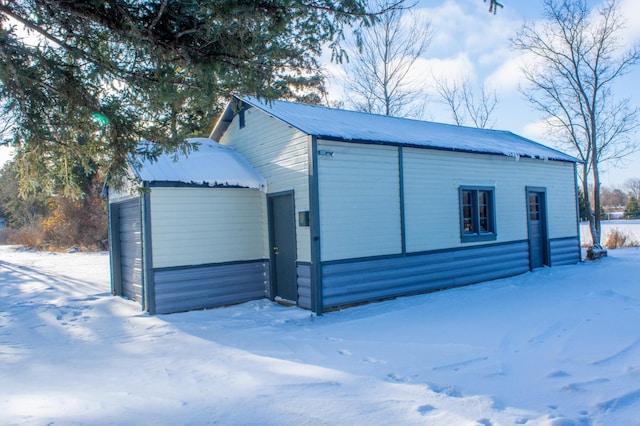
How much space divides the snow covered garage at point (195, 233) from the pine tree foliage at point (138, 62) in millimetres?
2333

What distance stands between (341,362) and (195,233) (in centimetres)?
443

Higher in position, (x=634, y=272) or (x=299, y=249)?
(x=299, y=249)

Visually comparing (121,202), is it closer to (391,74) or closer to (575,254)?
(575,254)

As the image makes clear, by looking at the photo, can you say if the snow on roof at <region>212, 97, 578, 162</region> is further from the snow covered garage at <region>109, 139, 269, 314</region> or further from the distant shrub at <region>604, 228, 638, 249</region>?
the distant shrub at <region>604, 228, 638, 249</region>

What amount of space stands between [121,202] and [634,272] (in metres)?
11.4

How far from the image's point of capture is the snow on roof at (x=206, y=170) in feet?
27.0

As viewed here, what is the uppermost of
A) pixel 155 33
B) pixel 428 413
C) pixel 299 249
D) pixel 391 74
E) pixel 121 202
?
pixel 391 74

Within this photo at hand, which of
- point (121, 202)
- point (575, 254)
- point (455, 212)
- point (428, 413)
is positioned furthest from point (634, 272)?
point (121, 202)

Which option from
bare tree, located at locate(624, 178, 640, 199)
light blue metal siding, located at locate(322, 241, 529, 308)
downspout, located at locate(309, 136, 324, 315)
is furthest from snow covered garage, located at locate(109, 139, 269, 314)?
bare tree, located at locate(624, 178, 640, 199)

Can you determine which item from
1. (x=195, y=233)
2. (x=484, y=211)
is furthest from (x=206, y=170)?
(x=484, y=211)

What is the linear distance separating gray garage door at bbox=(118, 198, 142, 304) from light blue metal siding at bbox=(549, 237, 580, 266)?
Answer: 10054mm

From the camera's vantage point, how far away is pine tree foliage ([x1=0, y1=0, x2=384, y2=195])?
14.2 ft

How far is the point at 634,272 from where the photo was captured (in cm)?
1045

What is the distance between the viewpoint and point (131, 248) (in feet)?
31.4
